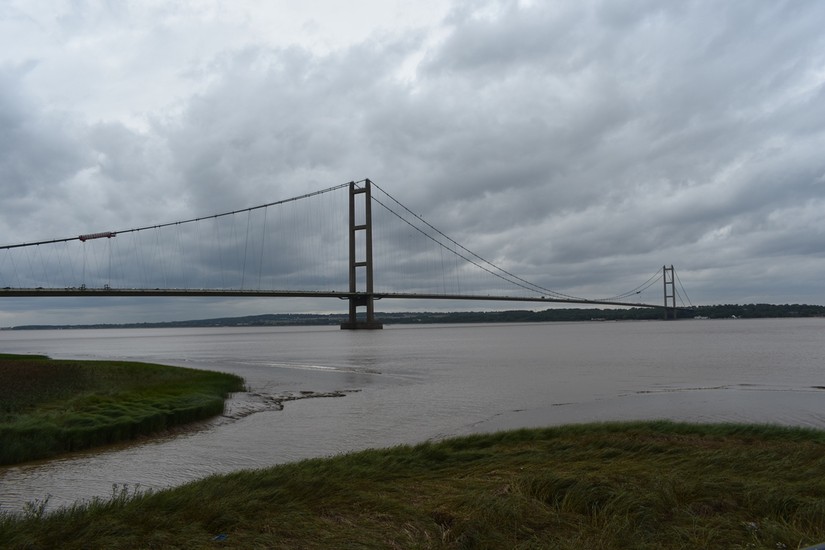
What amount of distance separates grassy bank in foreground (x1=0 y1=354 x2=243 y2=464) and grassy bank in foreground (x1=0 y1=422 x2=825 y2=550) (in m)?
5.64

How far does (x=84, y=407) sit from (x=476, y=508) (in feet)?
38.6

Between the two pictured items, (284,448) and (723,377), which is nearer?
(284,448)

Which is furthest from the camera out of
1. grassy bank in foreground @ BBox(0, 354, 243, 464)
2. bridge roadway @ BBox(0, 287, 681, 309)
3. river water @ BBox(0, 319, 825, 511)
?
bridge roadway @ BBox(0, 287, 681, 309)

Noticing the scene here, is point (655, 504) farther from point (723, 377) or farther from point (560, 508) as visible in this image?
point (723, 377)

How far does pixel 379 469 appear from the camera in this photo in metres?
7.67

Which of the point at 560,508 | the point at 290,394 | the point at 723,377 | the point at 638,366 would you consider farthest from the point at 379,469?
the point at 638,366

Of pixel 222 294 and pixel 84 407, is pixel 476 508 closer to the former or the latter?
pixel 84 407

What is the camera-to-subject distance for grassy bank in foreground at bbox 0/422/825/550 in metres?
4.79

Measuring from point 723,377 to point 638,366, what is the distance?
6991 mm

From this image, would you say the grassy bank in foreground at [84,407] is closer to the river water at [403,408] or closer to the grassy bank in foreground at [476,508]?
A: the river water at [403,408]

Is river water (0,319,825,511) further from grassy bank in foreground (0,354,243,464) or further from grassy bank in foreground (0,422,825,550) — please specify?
grassy bank in foreground (0,422,825,550)

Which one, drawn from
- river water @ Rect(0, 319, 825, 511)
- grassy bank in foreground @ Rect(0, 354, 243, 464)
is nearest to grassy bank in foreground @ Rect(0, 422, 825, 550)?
river water @ Rect(0, 319, 825, 511)

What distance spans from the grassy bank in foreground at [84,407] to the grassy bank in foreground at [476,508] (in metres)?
5.64

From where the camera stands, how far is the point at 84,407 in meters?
13.8
